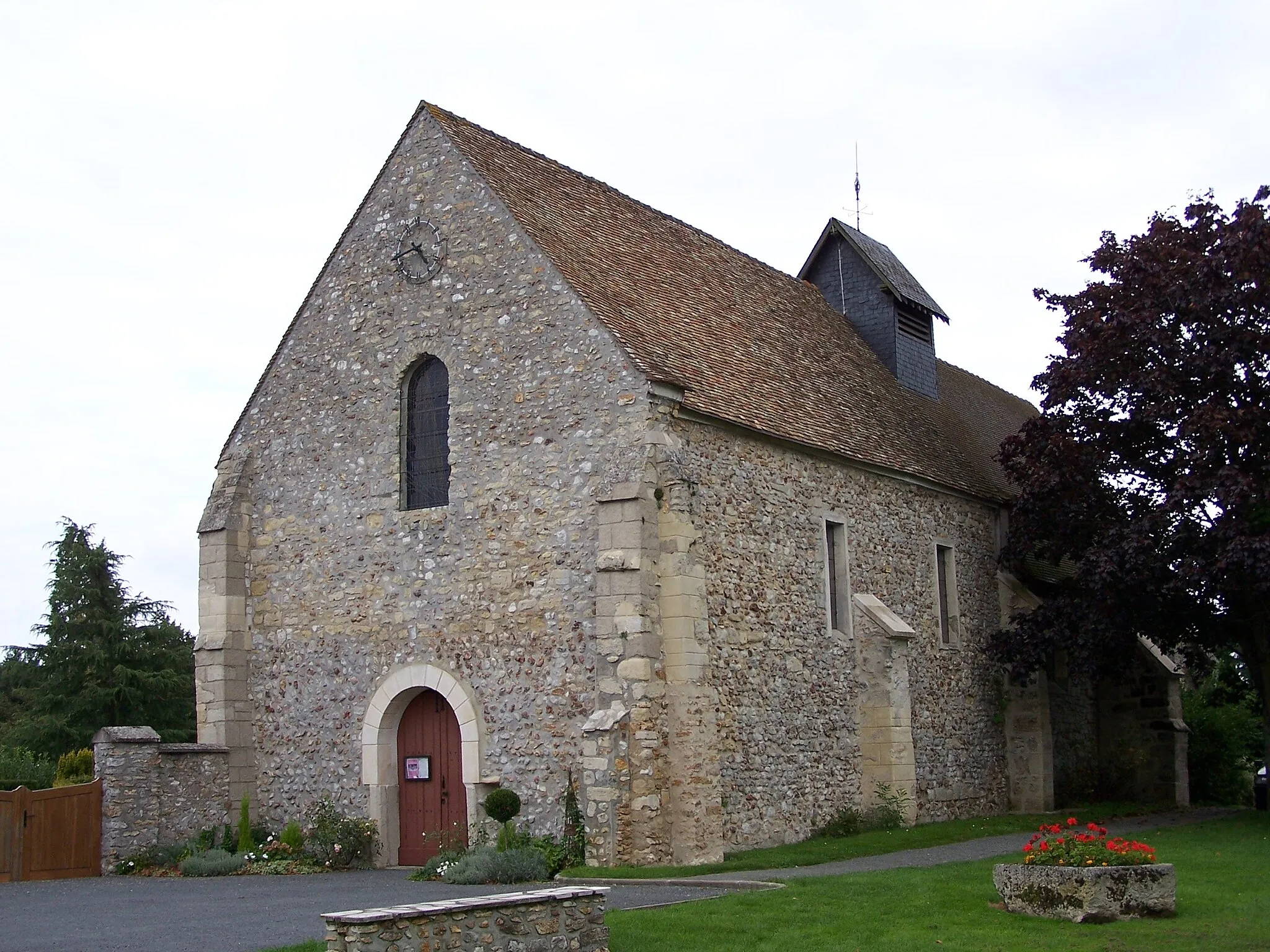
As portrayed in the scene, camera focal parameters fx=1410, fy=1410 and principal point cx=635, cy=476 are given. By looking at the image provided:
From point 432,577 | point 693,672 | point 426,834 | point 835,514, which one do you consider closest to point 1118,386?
point 835,514

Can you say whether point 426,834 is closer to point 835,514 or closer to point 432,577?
point 432,577

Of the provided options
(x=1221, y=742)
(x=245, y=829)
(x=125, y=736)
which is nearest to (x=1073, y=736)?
(x=1221, y=742)

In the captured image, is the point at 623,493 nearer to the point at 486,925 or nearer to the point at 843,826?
the point at 843,826

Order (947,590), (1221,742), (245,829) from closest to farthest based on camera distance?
(245,829), (947,590), (1221,742)

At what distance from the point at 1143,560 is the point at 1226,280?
436 centimetres

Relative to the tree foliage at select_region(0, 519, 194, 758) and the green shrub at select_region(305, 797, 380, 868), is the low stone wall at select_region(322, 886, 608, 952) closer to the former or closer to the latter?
the green shrub at select_region(305, 797, 380, 868)

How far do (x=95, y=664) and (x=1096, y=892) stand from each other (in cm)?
2915

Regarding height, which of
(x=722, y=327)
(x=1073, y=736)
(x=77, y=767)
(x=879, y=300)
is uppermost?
(x=879, y=300)

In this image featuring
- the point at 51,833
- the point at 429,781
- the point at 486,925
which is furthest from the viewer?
the point at 429,781

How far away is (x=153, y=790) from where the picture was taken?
19500 mm

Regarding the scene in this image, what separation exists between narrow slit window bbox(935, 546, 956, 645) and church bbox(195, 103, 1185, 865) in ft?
1.49

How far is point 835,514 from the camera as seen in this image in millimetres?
21547

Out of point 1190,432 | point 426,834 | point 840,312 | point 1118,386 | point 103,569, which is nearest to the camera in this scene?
point 426,834

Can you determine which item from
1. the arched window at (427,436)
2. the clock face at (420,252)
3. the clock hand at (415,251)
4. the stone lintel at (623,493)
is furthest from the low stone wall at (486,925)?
the clock hand at (415,251)
